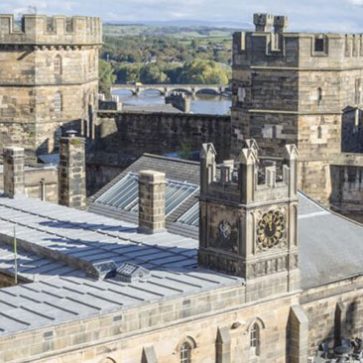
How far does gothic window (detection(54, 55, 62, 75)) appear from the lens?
58.7m

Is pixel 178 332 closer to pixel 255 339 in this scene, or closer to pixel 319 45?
pixel 255 339

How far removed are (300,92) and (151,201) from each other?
13.6m

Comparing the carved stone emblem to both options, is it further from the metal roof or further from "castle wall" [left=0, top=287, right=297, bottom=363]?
"castle wall" [left=0, top=287, right=297, bottom=363]

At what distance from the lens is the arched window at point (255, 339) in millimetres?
31875

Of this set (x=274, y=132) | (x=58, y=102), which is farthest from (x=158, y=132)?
(x=274, y=132)

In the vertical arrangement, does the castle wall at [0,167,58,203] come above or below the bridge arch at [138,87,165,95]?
above

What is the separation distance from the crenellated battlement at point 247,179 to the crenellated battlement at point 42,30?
26590mm

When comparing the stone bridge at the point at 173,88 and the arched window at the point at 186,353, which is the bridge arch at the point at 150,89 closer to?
the stone bridge at the point at 173,88

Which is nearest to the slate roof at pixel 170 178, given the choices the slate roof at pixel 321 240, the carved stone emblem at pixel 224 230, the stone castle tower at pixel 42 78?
the slate roof at pixel 321 240

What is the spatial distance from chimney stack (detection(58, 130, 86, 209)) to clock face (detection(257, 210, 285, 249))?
13.4m

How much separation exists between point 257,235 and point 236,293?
164cm

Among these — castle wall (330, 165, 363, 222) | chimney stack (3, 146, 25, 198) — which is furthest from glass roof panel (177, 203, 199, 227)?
castle wall (330, 165, 363, 222)

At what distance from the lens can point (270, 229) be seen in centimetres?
3195

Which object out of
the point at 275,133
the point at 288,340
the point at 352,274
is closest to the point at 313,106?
the point at 275,133
